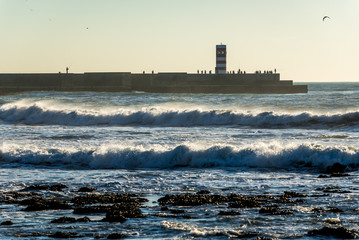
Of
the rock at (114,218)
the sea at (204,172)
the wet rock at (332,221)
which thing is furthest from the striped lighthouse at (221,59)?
the wet rock at (332,221)

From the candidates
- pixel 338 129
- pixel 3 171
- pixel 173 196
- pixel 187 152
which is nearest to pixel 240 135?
pixel 338 129

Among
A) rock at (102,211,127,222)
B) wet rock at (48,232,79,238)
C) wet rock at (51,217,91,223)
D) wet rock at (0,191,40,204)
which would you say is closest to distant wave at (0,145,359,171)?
wet rock at (0,191,40,204)

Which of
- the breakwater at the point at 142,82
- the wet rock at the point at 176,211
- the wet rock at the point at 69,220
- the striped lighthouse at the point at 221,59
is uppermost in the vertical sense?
the striped lighthouse at the point at 221,59

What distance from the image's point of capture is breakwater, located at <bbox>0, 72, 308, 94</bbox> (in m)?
71.8

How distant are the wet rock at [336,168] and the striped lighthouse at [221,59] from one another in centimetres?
5703

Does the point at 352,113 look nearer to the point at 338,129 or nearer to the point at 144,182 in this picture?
the point at 338,129

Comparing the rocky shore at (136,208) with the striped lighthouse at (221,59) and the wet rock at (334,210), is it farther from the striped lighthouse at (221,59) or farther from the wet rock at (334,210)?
the striped lighthouse at (221,59)

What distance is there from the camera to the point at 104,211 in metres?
10.1

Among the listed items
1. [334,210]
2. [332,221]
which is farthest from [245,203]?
[332,221]

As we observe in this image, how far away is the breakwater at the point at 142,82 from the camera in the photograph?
71750mm

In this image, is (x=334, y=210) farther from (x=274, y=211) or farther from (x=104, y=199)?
(x=104, y=199)

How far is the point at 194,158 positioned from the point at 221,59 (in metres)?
57.9

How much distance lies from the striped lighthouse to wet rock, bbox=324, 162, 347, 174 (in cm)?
5703

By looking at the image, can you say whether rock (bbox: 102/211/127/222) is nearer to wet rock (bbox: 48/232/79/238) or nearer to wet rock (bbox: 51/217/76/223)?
wet rock (bbox: 51/217/76/223)
